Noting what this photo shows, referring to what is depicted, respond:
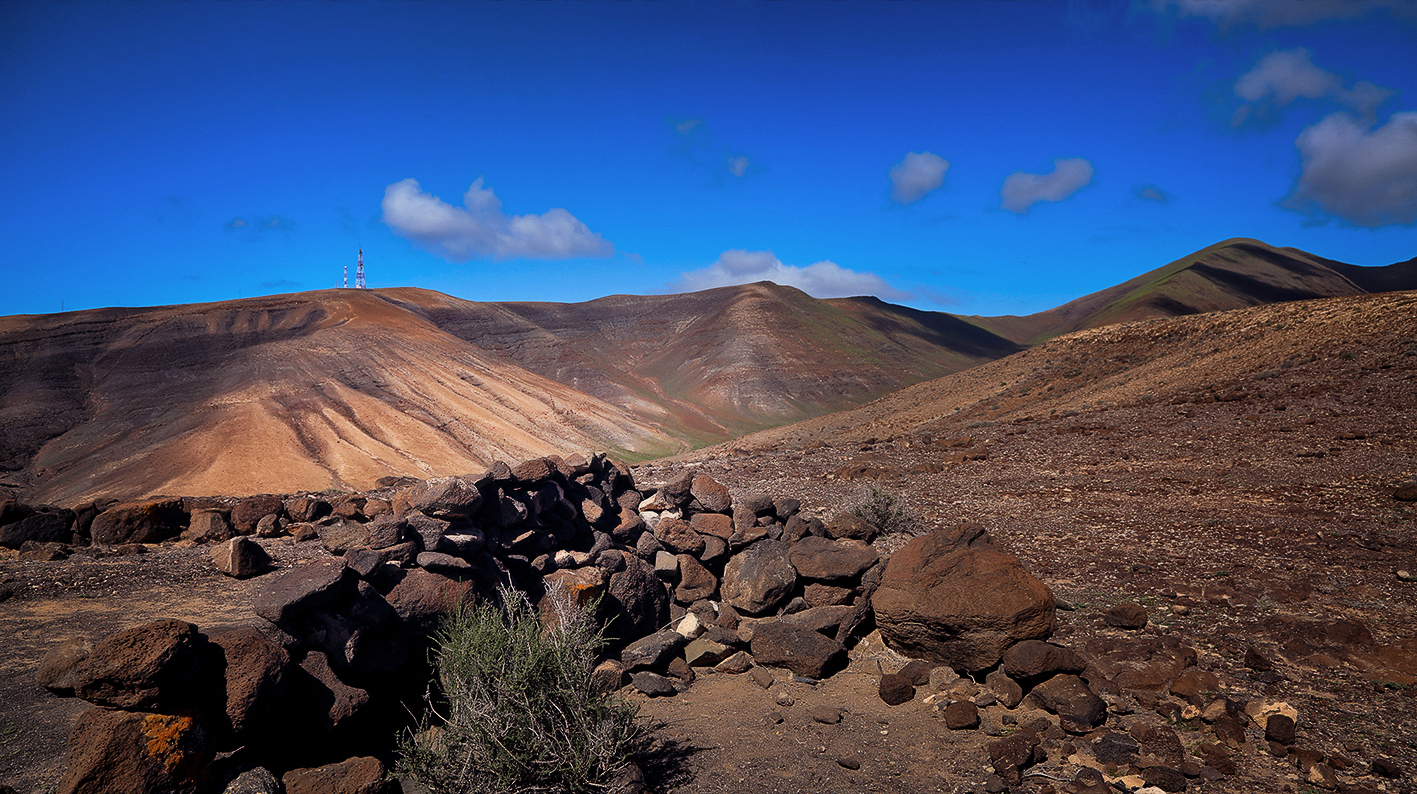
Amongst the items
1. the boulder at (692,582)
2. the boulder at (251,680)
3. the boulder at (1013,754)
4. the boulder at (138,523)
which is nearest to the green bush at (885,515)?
the boulder at (692,582)

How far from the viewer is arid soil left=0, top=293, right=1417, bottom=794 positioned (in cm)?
537

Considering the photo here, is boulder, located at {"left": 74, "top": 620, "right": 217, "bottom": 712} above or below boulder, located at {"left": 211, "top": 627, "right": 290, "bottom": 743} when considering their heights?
above

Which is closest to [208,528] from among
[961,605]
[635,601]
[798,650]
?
[635,601]

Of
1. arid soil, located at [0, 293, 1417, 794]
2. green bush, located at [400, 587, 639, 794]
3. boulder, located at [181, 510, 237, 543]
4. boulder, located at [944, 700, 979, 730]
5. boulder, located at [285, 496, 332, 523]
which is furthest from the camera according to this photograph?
boulder, located at [285, 496, 332, 523]

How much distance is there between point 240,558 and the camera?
6816 millimetres

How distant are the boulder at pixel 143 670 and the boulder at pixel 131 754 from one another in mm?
108

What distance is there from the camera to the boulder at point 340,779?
4.86 m

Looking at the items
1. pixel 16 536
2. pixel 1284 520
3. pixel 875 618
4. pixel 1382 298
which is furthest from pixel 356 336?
pixel 1382 298

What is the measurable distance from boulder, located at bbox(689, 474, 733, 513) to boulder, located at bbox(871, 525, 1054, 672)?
3.62 metres

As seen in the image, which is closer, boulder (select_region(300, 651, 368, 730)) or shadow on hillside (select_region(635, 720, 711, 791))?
boulder (select_region(300, 651, 368, 730))

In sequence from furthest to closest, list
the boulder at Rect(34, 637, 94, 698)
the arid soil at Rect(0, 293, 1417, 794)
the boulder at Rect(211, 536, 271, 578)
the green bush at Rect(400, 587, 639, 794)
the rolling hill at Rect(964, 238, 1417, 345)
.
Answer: the rolling hill at Rect(964, 238, 1417, 345) → the boulder at Rect(211, 536, 271, 578) → the arid soil at Rect(0, 293, 1417, 794) → the green bush at Rect(400, 587, 639, 794) → the boulder at Rect(34, 637, 94, 698)

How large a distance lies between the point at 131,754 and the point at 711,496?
318 inches

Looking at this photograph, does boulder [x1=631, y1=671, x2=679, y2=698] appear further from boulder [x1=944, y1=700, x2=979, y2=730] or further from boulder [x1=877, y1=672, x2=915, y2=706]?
boulder [x1=944, y1=700, x2=979, y2=730]

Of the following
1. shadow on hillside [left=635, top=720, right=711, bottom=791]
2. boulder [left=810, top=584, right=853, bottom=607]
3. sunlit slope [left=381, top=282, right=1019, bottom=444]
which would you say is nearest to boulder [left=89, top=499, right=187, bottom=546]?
shadow on hillside [left=635, top=720, right=711, bottom=791]
